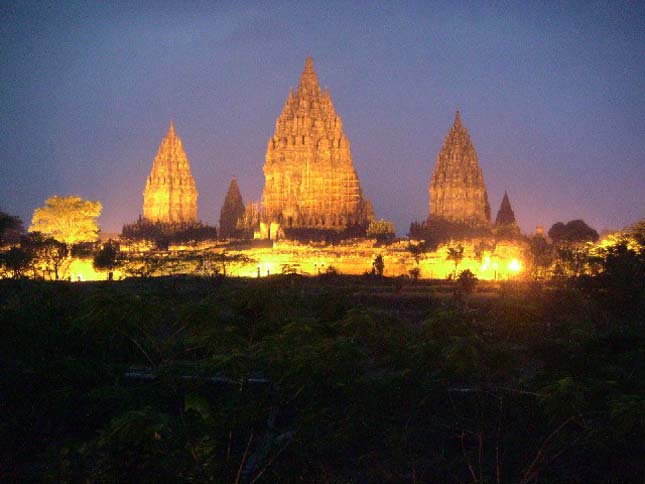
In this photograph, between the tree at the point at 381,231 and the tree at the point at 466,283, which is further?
the tree at the point at 381,231

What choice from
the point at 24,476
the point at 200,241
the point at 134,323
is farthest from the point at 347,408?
the point at 200,241

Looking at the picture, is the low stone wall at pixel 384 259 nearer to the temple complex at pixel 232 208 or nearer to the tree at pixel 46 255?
the tree at pixel 46 255

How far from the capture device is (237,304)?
20.0 metres

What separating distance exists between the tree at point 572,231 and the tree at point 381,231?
24.5 metres

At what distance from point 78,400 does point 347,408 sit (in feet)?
16.7

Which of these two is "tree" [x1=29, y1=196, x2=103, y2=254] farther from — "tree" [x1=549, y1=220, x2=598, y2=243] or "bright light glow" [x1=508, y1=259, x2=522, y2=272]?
"tree" [x1=549, y1=220, x2=598, y2=243]

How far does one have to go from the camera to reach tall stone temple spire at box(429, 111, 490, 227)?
11300 cm

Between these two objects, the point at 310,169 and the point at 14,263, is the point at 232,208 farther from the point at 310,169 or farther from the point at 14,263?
the point at 14,263

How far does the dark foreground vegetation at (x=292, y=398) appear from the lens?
47.0 feet

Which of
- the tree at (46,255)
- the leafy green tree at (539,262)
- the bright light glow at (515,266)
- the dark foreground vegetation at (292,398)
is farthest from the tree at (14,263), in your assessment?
the bright light glow at (515,266)

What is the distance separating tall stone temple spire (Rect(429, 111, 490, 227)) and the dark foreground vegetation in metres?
93.8

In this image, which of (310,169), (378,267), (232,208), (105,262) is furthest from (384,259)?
(232,208)

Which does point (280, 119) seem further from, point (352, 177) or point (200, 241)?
point (200, 241)

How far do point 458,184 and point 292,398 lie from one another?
326 feet
